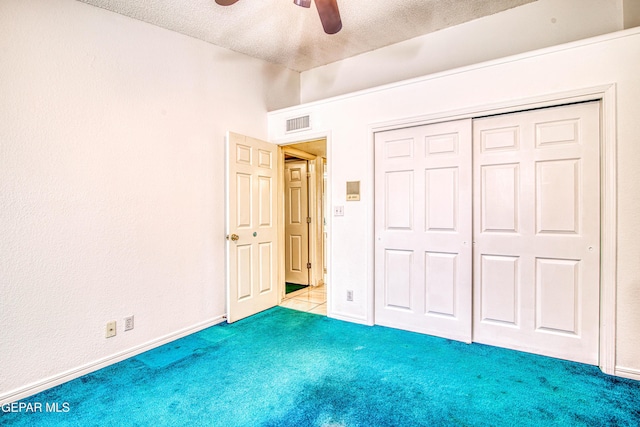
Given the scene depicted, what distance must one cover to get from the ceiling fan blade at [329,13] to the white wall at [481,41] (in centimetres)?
161

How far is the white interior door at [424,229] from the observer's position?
2826 mm

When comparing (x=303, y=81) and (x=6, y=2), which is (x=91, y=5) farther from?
(x=303, y=81)

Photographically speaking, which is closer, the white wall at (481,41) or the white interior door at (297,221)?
the white wall at (481,41)

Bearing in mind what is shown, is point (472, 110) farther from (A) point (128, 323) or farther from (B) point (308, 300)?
(A) point (128, 323)

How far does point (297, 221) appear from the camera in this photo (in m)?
5.08

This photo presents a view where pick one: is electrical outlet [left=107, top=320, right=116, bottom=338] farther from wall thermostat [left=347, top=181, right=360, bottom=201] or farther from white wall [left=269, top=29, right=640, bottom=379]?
wall thermostat [left=347, top=181, right=360, bottom=201]

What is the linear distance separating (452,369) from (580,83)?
237 cm

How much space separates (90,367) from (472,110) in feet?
12.4

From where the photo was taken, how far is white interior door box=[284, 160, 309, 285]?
500 cm

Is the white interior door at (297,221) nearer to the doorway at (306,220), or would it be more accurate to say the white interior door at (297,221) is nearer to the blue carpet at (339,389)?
the doorway at (306,220)

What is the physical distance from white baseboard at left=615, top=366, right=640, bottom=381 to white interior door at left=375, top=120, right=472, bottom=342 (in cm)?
98

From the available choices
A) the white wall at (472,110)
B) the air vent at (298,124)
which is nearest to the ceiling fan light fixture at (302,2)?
the white wall at (472,110)
